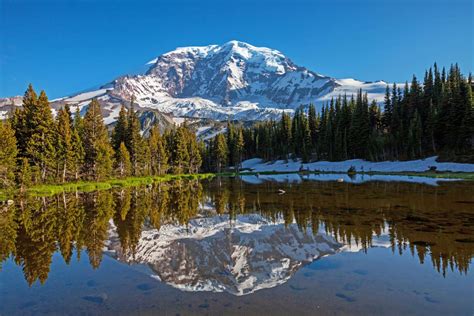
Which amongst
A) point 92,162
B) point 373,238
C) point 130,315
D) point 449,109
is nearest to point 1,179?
point 92,162

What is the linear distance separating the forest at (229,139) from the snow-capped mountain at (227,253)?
23.6m

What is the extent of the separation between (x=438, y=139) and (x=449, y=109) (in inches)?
291

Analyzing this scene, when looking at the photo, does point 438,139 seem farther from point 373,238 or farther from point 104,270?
point 104,270

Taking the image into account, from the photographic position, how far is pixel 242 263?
10789 mm

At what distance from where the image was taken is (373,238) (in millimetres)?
13281

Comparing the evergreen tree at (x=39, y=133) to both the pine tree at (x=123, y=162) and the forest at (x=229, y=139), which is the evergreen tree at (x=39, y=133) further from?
the pine tree at (x=123, y=162)

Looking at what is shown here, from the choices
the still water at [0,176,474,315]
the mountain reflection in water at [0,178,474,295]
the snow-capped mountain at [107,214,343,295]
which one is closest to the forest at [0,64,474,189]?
the mountain reflection in water at [0,178,474,295]

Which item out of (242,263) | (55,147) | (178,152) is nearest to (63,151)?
(55,147)

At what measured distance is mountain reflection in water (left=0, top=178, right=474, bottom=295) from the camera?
32.9ft

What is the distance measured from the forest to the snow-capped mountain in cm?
2362

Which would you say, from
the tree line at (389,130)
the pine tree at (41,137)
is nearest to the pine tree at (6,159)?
the pine tree at (41,137)

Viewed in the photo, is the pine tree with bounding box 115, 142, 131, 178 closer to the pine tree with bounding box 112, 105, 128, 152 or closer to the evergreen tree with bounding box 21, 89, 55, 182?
the pine tree with bounding box 112, 105, 128, 152

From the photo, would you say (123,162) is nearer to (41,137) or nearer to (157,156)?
(41,137)

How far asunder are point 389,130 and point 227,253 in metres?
90.4
